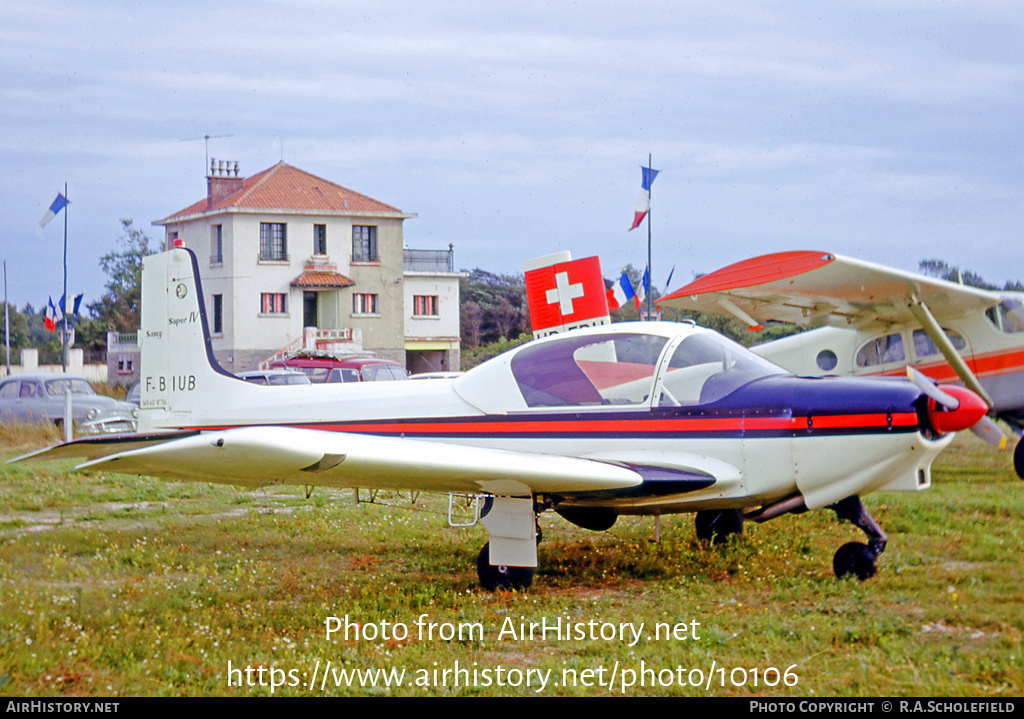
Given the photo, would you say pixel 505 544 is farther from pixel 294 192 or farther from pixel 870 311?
pixel 294 192

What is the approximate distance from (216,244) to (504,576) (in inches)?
1708

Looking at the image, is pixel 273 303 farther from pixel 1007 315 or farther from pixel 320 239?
pixel 1007 315

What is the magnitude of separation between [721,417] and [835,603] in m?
1.44

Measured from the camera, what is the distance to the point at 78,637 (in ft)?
16.7

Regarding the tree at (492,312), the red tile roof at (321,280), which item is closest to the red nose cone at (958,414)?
the red tile roof at (321,280)

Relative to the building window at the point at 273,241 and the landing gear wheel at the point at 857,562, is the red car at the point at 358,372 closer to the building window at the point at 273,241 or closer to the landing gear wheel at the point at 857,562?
the landing gear wheel at the point at 857,562

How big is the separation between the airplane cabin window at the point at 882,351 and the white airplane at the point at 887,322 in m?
0.01

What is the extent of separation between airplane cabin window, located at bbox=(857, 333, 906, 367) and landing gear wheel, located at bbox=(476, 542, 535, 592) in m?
7.83

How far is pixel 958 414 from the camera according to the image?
5684mm

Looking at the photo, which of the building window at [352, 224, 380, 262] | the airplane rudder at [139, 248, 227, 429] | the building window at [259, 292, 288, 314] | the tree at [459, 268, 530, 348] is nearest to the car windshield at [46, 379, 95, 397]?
the airplane rudder at [139, 248, 227, 429]

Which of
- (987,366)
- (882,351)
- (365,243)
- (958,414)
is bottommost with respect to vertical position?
(958,414)

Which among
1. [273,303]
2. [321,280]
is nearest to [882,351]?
[321,280]

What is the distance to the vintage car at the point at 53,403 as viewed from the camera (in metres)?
18.4
